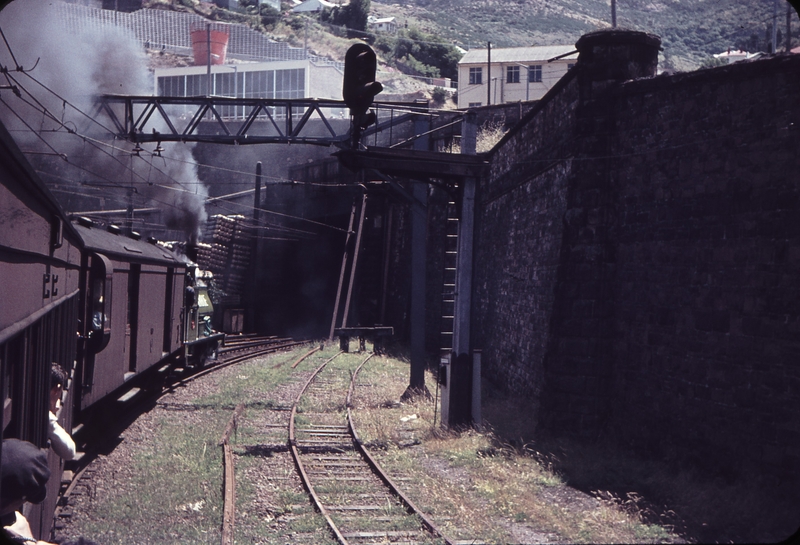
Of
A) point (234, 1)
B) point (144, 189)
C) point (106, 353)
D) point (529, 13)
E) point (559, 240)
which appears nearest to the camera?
point (106, 353)

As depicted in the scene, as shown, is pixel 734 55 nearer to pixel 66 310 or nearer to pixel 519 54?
pixel 519 54

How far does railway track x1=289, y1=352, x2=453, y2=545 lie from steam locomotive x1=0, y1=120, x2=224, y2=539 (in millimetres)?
2801

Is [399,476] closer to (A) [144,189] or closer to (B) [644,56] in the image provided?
(B) [644,56]

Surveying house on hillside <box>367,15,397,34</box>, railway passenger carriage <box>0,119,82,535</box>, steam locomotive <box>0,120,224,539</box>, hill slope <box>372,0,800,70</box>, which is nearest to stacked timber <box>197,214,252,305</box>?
steam locomotive <box>0,120,224,539</box>

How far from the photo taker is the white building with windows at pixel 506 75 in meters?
49.6

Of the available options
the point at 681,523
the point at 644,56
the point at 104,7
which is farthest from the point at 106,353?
the point at 104,7

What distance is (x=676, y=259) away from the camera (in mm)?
9547

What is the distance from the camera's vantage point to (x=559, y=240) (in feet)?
41.8

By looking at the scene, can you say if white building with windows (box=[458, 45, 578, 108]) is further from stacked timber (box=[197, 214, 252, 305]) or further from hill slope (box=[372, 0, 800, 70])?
stacked timber (box=[197, 214, 252, 305])

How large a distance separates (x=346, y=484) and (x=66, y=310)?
4.09m

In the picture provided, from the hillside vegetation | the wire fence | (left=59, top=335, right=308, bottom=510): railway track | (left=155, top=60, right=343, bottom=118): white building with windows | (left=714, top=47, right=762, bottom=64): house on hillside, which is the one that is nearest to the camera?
(left=59, top=335, right=308, bottom=510): railway track

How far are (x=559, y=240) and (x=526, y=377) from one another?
294 cm

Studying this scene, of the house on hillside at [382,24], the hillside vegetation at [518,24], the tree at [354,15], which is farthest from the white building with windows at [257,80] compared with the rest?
the house on hillside at [382,24]

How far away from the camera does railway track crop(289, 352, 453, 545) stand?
745cm
